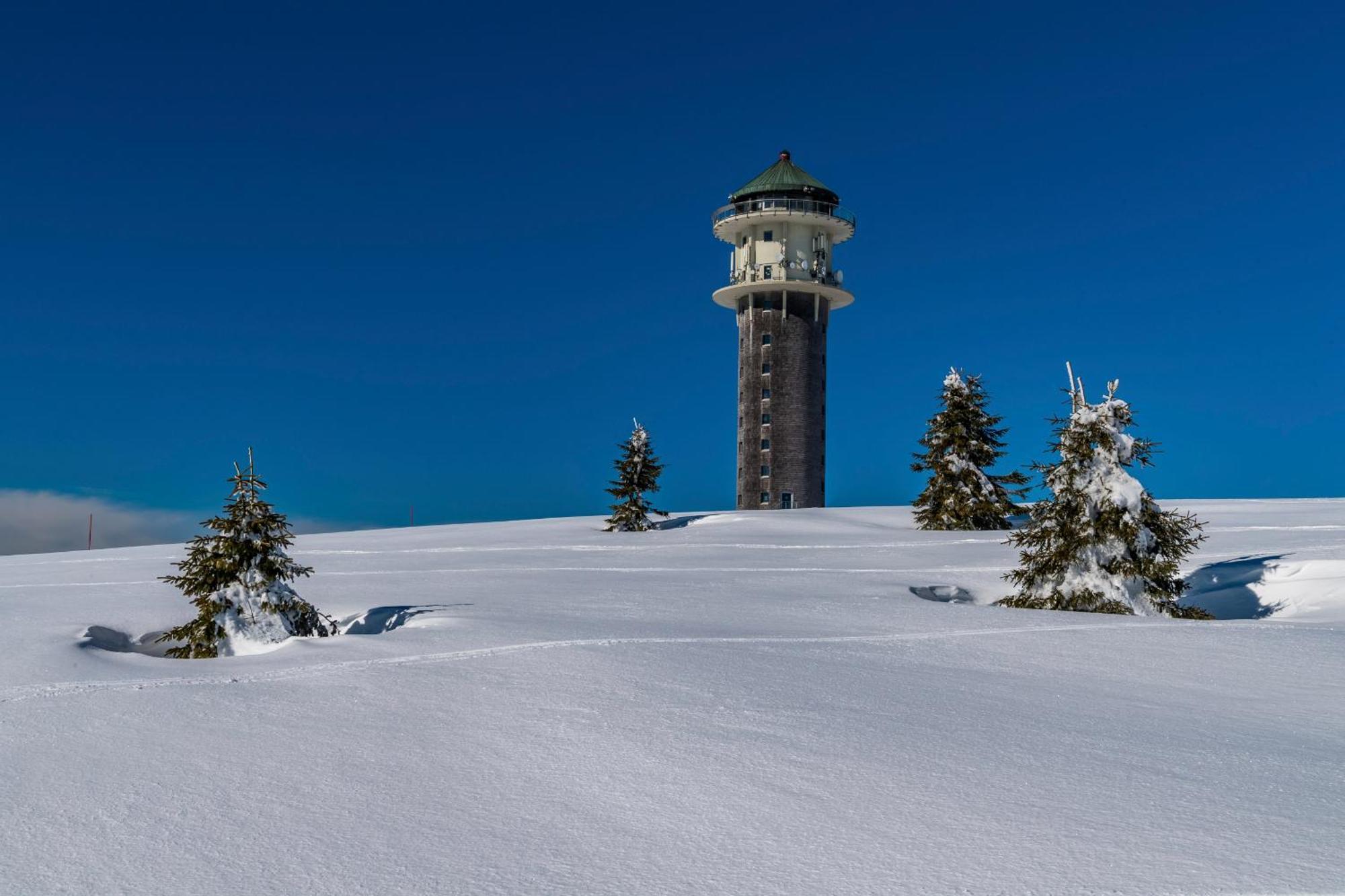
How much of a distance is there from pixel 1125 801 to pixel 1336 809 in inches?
48.4

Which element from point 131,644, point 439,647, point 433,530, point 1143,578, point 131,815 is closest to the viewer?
point 131,815

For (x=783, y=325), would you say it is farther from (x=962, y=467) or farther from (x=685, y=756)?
(x=685, y=756)

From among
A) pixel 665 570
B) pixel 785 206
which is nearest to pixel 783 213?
pixel 785 206

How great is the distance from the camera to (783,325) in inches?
2028

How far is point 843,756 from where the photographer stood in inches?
282

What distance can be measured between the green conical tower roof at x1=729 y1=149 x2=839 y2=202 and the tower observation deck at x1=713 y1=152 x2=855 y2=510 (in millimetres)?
55

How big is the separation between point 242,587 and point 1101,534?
12.8 metres

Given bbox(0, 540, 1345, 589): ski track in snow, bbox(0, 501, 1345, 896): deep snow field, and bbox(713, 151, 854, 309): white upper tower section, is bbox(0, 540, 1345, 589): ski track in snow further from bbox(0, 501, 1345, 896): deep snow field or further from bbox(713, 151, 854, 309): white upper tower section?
bbox(713, 151, 854, 309): white upper tower section

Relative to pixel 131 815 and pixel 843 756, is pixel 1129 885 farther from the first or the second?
pixel 131 815

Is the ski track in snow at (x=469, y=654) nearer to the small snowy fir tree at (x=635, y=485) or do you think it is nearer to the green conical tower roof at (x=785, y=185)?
the small snowy fir tree at (x=635, y=485)

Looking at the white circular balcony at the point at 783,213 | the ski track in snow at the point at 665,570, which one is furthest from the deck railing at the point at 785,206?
the ski track in snow at the point at 665,570

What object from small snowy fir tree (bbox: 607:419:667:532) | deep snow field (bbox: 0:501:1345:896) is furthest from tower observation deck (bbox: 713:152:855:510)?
deep snow field (bbox: 0:501:1345:896)

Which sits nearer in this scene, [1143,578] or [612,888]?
[612,888]

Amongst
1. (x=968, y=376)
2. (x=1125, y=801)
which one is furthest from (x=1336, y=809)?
Answer: (x=968, y=376)
